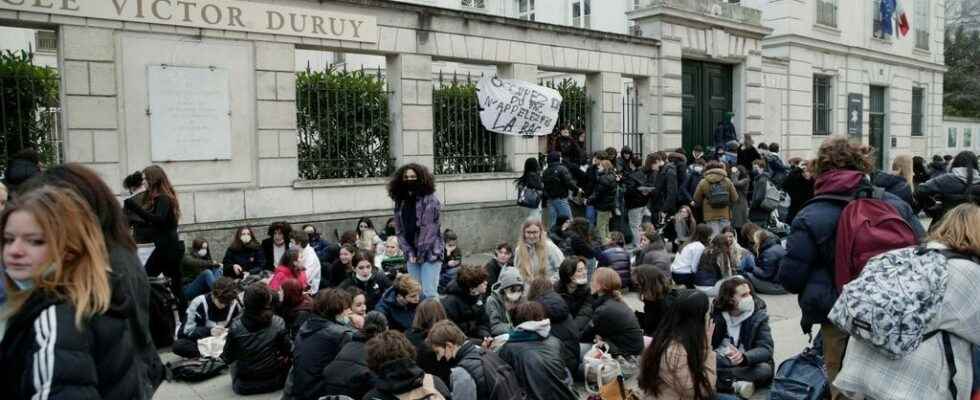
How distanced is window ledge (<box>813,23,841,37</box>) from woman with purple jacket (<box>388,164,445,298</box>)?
55.1ft

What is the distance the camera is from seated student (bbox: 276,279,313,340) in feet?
21.7

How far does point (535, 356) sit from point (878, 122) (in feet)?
75.2

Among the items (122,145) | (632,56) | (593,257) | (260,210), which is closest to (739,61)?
(632,56)

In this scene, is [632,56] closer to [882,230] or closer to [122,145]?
[122,145]

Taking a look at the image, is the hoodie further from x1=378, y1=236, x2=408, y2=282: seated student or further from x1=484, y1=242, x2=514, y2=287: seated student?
x1=378, y1=236, x2=408, y2=282: seated student

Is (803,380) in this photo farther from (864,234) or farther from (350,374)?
(350,374)

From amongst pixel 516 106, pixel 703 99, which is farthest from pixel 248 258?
pixel 703 99

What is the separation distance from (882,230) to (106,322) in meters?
3.76

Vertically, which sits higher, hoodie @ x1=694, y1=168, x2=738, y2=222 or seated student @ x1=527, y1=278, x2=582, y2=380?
hoodie @ x1=694, y1=168, x2=738, y2=222

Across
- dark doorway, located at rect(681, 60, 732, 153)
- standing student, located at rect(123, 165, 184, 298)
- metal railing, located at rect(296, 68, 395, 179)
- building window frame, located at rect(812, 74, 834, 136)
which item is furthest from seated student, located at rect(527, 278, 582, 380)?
building window frame, located at rect(812, 74, 834, 136)

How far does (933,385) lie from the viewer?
337cm

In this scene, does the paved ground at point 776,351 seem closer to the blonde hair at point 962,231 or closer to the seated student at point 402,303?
the seated student at point 402,303

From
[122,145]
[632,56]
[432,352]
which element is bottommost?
[432,352]

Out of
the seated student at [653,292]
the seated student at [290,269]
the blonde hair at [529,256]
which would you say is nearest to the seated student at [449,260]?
the blonde hair at [529,256]
